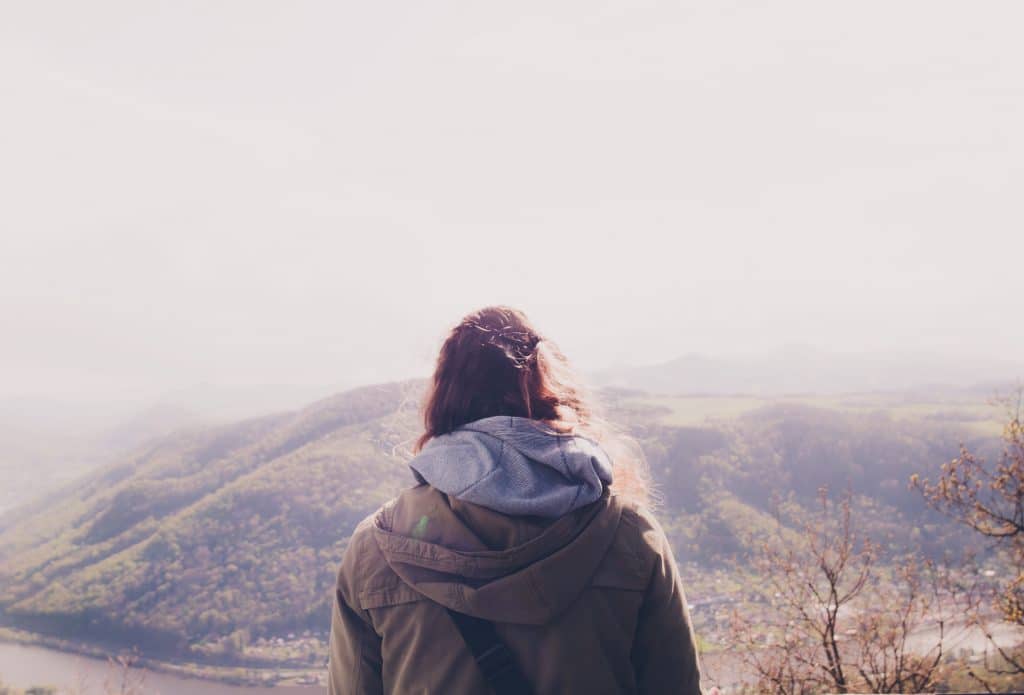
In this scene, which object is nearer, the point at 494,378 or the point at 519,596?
the point at 519,596

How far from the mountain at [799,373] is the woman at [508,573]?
65.9 metres

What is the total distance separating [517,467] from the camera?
143cm

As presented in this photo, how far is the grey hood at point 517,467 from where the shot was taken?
54.6 inches

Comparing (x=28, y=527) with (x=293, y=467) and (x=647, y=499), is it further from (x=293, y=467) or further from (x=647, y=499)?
(x=647, y=499)

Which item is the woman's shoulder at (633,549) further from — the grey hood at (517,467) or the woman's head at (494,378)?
the woman's head at (494,378)

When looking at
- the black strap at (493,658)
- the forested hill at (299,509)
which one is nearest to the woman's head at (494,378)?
the black strap at (493,658)

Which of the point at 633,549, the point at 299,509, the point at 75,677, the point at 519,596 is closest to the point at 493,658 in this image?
the point at 519,596

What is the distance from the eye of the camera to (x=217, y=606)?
28.8 meters

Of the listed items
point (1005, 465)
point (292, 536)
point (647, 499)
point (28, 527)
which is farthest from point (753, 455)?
point (28, 527)

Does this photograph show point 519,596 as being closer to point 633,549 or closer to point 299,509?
point 633,549

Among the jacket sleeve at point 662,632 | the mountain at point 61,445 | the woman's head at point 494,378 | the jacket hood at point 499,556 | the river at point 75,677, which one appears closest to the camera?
the jacket hood at point 499,556

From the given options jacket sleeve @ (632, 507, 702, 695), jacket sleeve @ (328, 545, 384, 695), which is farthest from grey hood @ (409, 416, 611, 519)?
jacket sleeve @ (328, 545, 384, 695)

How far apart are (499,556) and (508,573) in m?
0.04

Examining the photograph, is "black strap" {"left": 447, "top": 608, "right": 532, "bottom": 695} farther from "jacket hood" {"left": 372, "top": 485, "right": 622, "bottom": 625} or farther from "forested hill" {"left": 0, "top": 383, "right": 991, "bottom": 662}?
"forested hill" {"left": 0, "top": 383, "right": 991, "bottom": 662}
